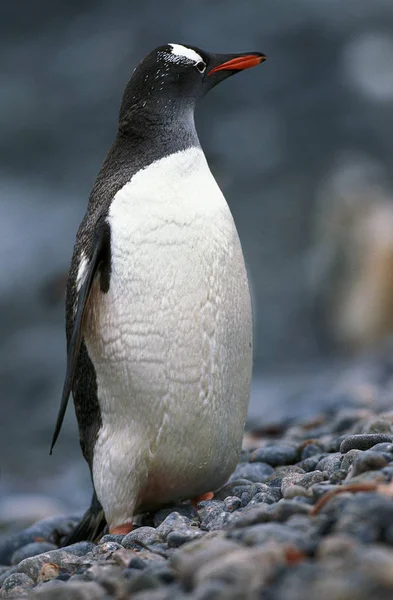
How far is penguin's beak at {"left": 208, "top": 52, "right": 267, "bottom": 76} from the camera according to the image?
193 inches

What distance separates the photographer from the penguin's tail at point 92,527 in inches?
180

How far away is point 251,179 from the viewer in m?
16.1

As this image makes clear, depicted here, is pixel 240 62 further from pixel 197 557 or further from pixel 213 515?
pixel 197 557

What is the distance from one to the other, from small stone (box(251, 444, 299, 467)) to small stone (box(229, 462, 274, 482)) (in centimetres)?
9

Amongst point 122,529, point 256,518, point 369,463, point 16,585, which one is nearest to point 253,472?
point 122,529

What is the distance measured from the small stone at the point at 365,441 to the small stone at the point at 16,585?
1324 mm

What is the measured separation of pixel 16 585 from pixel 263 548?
149 centimetres

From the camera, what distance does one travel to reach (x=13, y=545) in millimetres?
5000

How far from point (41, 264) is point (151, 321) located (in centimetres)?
1044

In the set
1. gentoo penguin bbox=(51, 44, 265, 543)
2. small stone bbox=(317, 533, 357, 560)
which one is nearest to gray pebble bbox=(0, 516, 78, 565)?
gentoo penguin bbox=(51, 44, 265, 543)

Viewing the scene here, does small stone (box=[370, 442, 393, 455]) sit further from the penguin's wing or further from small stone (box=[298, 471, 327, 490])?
the penguin's wing

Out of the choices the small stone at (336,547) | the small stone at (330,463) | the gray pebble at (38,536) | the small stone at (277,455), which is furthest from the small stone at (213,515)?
the gray pebble at (38,536)

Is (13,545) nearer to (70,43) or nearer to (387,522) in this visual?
(387,522)

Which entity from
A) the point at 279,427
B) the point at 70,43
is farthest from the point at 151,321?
the point at 70,43
